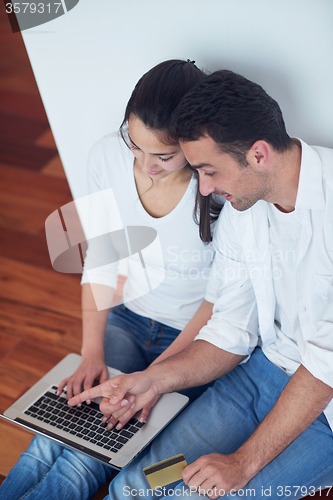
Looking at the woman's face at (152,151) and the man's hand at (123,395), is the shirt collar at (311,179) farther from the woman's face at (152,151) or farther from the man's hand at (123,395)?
the man's hand at (123,395)

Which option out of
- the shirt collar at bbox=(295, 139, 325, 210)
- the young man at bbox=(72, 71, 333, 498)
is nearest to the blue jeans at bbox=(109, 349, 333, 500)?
the young man at bbox=(72, 71, 333, 498)

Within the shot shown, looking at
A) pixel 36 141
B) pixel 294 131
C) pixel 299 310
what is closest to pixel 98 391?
pixel 299 310

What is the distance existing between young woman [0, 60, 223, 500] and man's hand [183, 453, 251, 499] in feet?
0.72

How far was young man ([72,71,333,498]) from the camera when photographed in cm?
92

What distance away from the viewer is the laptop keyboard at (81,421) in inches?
41.8

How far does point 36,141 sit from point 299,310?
187cm

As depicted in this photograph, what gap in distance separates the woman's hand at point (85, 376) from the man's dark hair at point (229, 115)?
627 millimetres

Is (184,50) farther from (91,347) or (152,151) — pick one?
(91,347)

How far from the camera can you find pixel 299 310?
108cm

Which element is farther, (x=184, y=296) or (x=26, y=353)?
(x=26, y=353)

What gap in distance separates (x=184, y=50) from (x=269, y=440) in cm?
87

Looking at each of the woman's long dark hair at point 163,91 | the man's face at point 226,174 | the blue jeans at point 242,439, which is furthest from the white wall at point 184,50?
the blue jeans at point 242,439

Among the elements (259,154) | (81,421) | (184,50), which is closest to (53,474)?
(81,421)

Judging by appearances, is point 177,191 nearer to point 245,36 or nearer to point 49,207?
point 245,36
